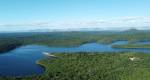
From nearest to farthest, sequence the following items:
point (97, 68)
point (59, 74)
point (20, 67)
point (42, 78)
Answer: point (42, 78) → point (59, 74) → point (97, 68) → point (20, 67)

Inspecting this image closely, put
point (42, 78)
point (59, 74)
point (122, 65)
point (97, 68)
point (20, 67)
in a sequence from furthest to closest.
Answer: point (20, 67), point (122, 65), point (97, 68), point (59, 74), point (42, 78)

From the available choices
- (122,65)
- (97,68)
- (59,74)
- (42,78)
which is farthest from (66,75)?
(122,65)

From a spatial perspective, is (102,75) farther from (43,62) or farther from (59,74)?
(43,62)

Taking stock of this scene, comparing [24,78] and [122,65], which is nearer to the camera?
[24,78]

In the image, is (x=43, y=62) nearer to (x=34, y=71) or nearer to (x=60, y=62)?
(x=60, y=62)

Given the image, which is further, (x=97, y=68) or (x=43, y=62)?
(x=43, y=62)

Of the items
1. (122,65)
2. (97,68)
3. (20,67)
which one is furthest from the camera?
(20,67)

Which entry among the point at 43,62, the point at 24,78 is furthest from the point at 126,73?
the point at 43,62

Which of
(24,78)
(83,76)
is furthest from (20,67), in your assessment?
(83,76)

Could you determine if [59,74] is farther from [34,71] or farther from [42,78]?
[34,71]
